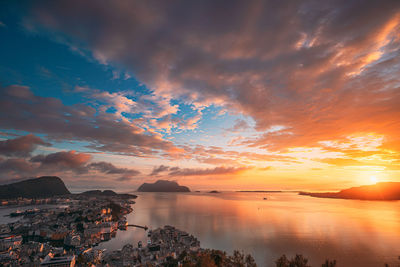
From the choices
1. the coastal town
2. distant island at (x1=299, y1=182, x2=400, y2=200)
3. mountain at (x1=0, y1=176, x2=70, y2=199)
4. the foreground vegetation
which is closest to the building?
the coastal town

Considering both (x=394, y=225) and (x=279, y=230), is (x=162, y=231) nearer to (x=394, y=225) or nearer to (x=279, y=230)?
(x=279, y=230)

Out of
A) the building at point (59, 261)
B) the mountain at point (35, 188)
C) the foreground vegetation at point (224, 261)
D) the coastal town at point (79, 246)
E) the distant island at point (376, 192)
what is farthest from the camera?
the distant island at point (376, 192)

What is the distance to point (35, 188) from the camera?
160m

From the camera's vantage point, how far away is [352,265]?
26.5m

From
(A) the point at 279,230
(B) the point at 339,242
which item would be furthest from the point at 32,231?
(B) the point at 339,242

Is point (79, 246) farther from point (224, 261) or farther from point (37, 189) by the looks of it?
point (37, 189)

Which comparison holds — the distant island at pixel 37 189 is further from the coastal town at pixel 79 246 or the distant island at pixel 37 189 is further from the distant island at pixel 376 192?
the distant island at pixel 376 192

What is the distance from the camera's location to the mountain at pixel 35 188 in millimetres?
136000

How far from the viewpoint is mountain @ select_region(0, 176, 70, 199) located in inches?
5354

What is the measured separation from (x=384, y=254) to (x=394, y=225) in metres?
34.8

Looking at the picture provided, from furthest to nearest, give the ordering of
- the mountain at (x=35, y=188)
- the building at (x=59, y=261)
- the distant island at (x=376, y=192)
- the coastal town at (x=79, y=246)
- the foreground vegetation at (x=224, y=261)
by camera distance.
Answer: the distant island at (x=376, y=192), the mountain at (x=35, y=188), the coastal town at (x=79, y=246), the building at (x=59, y=261), the foreground vegetation at (x=224, y=261)

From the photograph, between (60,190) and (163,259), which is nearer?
(163,259)

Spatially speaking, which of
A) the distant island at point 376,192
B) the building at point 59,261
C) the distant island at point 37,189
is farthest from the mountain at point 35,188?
the distant island at point 376,192

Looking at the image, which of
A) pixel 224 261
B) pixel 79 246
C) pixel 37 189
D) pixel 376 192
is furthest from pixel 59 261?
pixel 376 192
